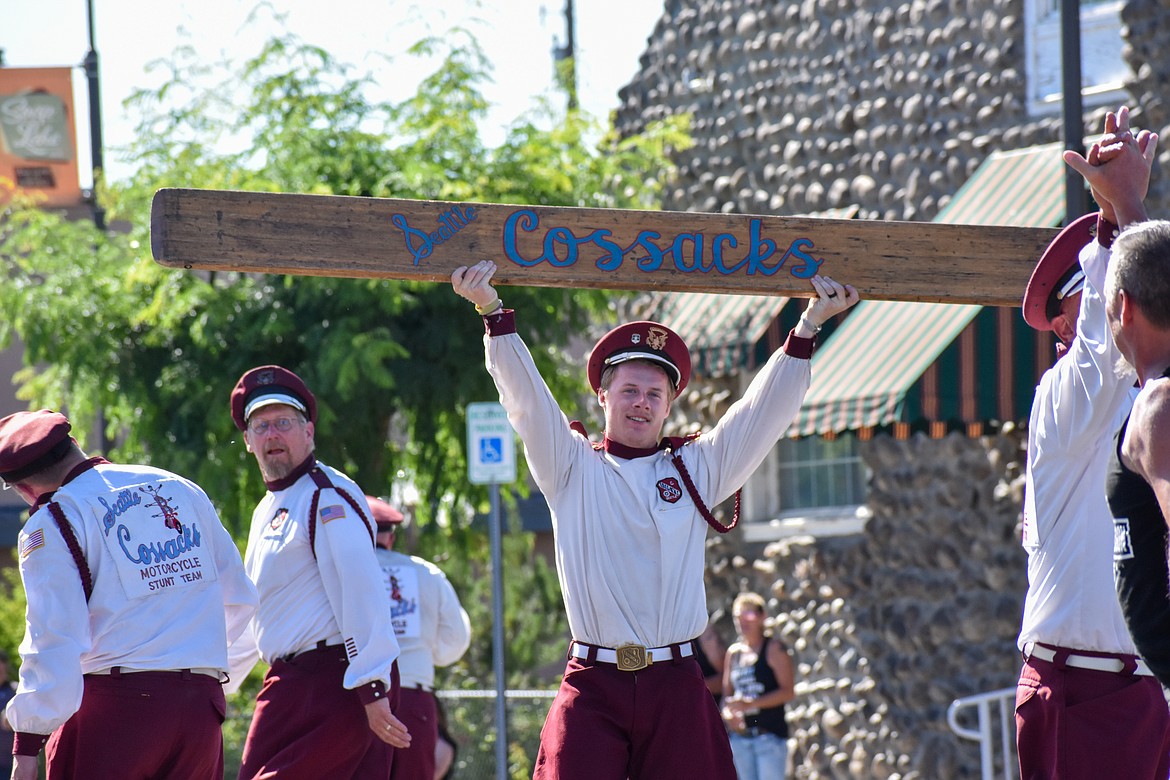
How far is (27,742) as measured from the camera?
17.1 ft

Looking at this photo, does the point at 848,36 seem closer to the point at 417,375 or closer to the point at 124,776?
the point at 417,375

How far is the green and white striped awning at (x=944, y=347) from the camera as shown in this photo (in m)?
9.80

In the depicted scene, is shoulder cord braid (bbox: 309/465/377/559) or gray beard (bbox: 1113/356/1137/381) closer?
gray beard (bbox: 1113/356/1137/381)

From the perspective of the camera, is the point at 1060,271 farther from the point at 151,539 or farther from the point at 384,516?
the point at 384,516

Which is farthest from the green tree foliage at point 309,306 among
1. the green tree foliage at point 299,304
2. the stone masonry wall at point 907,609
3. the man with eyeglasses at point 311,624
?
the man with eyeglasses at point 311,624

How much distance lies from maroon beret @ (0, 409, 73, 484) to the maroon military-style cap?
3132 millimetres

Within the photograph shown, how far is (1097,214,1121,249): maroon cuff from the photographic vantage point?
4352 millimetres

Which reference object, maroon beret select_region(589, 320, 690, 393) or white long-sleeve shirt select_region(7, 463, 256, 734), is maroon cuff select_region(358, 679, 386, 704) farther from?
maroon beret select_region(589, 320, 690, 393)

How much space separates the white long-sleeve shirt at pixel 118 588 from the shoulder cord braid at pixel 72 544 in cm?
2

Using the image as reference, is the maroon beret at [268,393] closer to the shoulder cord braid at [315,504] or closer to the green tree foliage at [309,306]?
the shoulder cord braid at [315,504]

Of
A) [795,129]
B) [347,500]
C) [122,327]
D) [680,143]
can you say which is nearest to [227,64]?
[122,327]

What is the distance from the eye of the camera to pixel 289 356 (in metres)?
11.9

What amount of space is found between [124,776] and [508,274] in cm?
202

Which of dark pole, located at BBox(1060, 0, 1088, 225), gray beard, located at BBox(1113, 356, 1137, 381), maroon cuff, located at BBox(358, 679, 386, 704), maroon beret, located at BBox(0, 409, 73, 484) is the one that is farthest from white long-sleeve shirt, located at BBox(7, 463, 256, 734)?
dark pole, located at BBox(1060, 0, 1088, 225)
